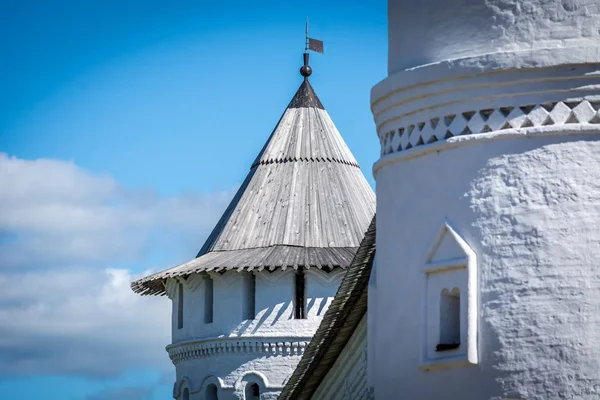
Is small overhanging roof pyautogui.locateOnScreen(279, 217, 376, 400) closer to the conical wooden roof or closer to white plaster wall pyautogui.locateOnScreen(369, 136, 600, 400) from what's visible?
white plaster wall pyautogui.locateOnScreen(369, 136, 600, 400)

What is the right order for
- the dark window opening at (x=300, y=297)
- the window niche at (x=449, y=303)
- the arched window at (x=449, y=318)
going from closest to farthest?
the window niche at (x=449, y=303) < the arched window at (x=449, y=318) < the dark window opening at (x=300, y=297)

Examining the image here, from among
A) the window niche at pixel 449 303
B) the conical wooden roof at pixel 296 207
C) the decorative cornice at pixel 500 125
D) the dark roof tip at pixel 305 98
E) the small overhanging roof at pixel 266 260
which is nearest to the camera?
the decorative cornice at pixel 500 125

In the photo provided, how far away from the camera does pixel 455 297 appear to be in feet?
35.9

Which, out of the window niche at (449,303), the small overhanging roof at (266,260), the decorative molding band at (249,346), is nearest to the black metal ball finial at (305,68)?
the small overhanging roof at (266,260)

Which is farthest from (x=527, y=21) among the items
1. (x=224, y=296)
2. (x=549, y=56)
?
(x=224, y=296)

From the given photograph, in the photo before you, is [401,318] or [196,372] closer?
[401,318]

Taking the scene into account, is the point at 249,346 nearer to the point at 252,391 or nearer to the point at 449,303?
the point at 252,391

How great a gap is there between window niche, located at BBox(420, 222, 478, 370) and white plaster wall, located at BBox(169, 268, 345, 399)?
23.0m

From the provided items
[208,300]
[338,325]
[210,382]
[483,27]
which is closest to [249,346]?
[210,382]

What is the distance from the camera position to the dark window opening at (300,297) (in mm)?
34406

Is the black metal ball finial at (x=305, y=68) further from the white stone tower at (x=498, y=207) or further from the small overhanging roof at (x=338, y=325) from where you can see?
the white stone tower at (x=498, y=207)

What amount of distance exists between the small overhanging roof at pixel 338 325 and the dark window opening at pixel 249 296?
54.0 ft

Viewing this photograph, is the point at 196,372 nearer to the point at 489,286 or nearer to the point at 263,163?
the point at 263,163

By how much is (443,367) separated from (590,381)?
1.10 metres
